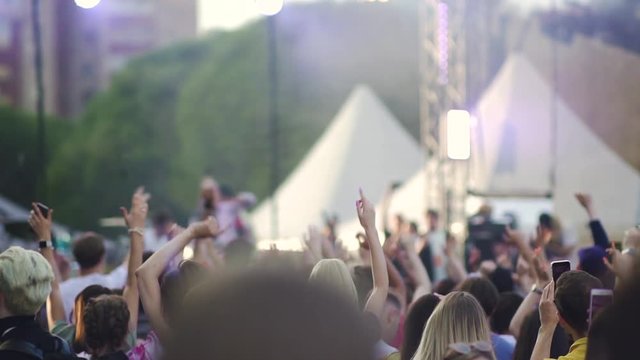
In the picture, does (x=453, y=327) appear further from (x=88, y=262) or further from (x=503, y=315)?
(x=88, y=262)

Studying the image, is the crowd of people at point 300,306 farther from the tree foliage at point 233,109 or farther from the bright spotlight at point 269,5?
the tree foliage at point 233,109

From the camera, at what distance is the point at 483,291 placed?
5.60 m

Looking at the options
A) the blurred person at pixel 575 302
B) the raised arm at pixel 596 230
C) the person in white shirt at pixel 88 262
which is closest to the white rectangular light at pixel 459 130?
the raised arm at pixel 596 230

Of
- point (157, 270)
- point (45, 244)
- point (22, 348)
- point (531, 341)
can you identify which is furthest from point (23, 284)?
point (531, 341)

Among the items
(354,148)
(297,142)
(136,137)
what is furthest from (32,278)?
(136,137)

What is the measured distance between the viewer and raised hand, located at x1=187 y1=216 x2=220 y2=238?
497cm

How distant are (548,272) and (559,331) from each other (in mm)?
432

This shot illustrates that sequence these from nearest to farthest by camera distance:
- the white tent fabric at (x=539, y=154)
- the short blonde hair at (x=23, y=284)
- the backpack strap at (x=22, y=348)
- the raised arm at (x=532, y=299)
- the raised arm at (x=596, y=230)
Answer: the backpack strap at (x=22, y=348)
the short blonde hair at (x=23, y=284)
the raised arm at (x=532, y=299)
the raised arm at (x=596, y=230)
the white tent fabric at (x=539, y=154)

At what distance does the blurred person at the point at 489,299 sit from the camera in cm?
548

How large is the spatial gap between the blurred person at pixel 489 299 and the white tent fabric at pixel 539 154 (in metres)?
8.75

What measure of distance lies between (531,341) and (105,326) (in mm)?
1795

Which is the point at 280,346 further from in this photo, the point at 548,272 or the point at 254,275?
the point at 548,272

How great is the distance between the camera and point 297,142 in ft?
184

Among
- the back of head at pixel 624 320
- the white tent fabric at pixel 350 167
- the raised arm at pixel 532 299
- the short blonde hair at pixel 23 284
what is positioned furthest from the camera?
the white tent fabric at pixel 350 167
